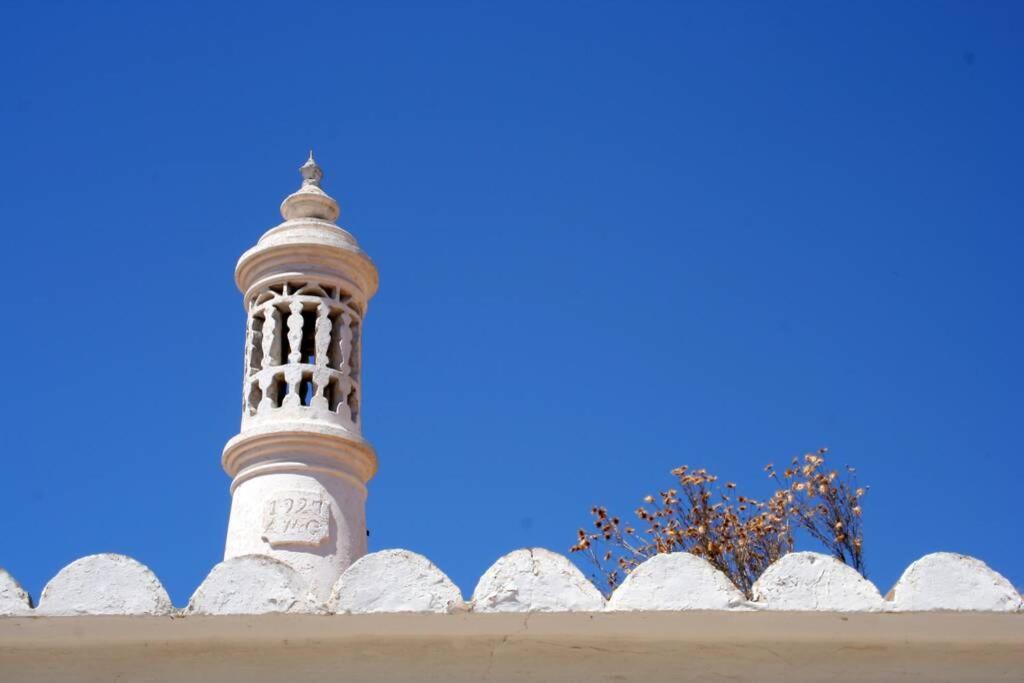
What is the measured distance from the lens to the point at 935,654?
5.51 m

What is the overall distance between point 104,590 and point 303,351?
13.9 ft

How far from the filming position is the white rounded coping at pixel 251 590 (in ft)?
17.9

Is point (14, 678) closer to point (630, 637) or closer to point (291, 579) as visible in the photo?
point (291, 579)

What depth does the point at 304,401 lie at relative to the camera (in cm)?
957

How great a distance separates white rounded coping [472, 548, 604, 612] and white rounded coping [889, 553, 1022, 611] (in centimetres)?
117

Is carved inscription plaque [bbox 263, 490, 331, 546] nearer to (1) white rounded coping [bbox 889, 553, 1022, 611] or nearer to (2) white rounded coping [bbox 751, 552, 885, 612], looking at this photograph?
(2) white rounded coping [bbox 751, 552, 885, 612]

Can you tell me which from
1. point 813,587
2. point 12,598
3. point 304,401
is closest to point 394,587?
point 12,598

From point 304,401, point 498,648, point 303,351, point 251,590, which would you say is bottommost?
point 498,648

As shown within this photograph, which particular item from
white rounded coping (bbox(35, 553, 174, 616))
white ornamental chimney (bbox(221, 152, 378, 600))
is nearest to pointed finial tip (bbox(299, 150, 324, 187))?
white ornamental chimney (bbox(221, 152, 378, 600))

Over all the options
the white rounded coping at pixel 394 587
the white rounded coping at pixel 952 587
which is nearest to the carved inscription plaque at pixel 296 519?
the white rounded coping at pixel 394 587

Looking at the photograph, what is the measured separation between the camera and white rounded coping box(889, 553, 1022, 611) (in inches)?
218

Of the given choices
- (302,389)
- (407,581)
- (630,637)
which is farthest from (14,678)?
(302,389)

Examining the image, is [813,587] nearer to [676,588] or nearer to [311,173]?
[676,588]

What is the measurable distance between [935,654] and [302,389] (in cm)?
514
